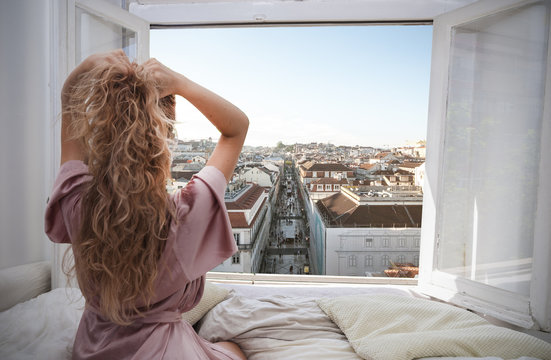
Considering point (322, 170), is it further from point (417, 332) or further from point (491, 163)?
point (417, 332)

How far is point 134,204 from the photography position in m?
0.60

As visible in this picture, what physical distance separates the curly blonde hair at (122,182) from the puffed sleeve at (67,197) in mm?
41

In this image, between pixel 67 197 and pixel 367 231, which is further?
pixel 367 231

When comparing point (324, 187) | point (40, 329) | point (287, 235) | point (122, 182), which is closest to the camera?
point (122, 182)

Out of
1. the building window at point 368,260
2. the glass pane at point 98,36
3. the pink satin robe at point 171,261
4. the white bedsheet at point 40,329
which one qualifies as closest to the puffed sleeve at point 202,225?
the pink satin robe at point 171,261

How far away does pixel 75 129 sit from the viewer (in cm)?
66

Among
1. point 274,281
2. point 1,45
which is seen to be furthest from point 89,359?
point 274,281

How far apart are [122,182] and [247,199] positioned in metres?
1.96

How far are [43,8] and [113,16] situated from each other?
0.37 meters

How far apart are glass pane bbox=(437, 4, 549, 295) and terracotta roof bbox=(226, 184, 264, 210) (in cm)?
145

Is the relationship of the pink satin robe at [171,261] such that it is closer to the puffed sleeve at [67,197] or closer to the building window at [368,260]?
the puffed sleeve at [67,197]

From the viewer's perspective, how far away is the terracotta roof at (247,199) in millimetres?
2498

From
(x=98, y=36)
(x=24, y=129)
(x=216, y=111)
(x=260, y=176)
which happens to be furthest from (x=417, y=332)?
(x=98, y=36)

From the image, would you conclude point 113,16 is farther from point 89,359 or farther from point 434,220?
point 434,220
